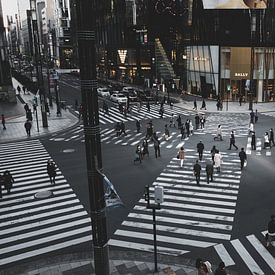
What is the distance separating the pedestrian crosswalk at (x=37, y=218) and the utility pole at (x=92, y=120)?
427 centimetres

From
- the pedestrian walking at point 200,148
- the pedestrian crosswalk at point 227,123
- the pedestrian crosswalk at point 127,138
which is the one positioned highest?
the pedestrian walking at point 200,148

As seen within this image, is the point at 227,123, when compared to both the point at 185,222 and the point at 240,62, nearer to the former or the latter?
the point at 240,62

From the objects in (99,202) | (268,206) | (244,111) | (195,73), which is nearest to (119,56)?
(195,73)

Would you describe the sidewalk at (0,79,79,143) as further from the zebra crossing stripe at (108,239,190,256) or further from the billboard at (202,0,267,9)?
the billboard at (202,0,267,9)

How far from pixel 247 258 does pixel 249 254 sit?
0.98 feet

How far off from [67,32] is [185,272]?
177m

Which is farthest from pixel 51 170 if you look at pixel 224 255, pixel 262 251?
pixel 262 251

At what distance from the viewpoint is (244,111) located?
46.8m

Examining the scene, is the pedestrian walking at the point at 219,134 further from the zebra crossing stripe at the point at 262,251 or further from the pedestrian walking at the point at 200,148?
the zebra crossing stripe at the point at 262,251

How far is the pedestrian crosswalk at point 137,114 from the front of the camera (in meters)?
42.6

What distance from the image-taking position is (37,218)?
1702cm

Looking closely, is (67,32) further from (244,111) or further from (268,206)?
(268,206)

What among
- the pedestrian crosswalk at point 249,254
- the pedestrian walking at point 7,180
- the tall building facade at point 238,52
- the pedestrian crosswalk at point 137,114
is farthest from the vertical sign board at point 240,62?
the pedestrian crosswalk at point 249,254

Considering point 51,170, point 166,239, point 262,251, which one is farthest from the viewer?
point 51,170
